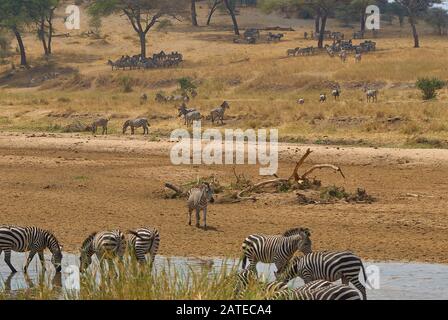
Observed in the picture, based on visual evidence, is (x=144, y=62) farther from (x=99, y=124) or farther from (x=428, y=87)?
(x=99, y=124)

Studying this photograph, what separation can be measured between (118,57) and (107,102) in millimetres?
26362

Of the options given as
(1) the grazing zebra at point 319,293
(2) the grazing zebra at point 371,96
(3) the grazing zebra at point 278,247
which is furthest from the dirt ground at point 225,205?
(2) the grazing zebra at point 371,96

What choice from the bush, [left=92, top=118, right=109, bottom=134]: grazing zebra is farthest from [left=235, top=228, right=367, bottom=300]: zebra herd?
the bush

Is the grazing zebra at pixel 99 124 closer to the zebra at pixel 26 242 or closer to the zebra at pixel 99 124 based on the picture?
the zebra at pixel 99 124

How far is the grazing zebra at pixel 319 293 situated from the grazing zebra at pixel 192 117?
28.5 metres

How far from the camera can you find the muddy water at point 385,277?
13.4 metres

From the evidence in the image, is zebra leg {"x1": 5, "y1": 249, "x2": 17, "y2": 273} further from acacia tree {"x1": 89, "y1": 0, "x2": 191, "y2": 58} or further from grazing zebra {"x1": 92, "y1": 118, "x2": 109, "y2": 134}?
acacia tree {"x1": 89, "y1": 0, "x2": 191, "y2": 58}

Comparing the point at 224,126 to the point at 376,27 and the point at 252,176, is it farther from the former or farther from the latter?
the point at 376,27

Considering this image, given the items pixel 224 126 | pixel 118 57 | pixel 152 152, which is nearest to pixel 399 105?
pixel 224 126

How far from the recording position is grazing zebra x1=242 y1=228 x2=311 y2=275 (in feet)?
45.9

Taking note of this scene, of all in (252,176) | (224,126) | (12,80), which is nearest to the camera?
(252,176)

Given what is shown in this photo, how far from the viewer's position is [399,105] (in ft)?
130
